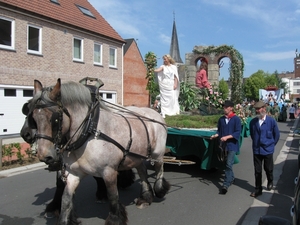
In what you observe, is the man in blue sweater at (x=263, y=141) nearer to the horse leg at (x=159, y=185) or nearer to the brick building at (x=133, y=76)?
the horse leg at (x=159, y=185)

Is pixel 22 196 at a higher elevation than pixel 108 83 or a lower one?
lower

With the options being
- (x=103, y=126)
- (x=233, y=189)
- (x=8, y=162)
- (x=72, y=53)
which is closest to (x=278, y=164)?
(x=233, y=189)

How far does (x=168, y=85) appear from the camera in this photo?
819cm

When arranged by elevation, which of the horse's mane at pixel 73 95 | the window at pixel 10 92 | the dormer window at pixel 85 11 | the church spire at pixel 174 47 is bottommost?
the horse's mane at pixel 73 95

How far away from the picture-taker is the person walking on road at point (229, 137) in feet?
18.7

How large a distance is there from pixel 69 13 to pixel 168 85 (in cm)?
1359

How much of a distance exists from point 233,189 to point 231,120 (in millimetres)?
1449

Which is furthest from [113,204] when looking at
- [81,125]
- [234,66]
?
[234,66]

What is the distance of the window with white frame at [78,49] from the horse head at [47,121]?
1648cm

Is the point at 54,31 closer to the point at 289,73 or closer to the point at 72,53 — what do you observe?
the point at 72,53

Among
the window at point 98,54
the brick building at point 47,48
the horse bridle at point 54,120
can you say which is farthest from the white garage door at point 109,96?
the horse bridle at point 54,120

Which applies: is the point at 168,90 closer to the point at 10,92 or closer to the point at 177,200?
the point at 177,200

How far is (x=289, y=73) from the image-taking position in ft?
443

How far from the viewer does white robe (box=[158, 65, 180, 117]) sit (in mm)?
7945
